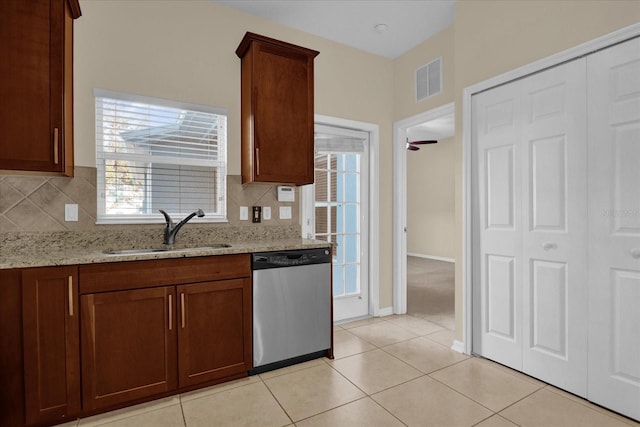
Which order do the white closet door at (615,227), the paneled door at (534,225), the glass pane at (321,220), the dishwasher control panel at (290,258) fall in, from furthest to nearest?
1. the glass pane at (321,220)
2. the dishwasher control panel at (290,258)
3. the paneled door at (534,225)
4. the white closet door at (615,227)

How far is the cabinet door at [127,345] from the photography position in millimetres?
1921

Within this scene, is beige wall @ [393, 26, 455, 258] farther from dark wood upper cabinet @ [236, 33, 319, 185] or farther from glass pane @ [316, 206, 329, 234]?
dark wood upper cabinet @ [236, 33, 319, 185]

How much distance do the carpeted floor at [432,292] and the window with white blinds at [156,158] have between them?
258 cm

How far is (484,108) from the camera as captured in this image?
104 inches

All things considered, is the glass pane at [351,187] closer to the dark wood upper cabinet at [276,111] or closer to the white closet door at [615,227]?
the dark wood upper cabinet at [276,111]

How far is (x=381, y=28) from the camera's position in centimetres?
323

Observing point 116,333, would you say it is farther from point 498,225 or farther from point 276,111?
point 498,225

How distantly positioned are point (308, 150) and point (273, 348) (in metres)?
1.61

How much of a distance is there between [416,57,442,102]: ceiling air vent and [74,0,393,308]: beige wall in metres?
0.55

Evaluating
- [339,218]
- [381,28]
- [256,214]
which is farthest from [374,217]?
[381,28]

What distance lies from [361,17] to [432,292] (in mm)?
3724

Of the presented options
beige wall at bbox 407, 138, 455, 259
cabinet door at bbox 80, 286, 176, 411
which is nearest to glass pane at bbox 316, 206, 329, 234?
cabinet door at bbox 80, 286, 176, 411

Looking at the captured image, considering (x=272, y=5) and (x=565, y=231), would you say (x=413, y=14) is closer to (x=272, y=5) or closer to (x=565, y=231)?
(x=272, y=5)

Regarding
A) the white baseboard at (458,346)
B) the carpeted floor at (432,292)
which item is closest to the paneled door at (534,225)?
the white baseboard at (458,346)
